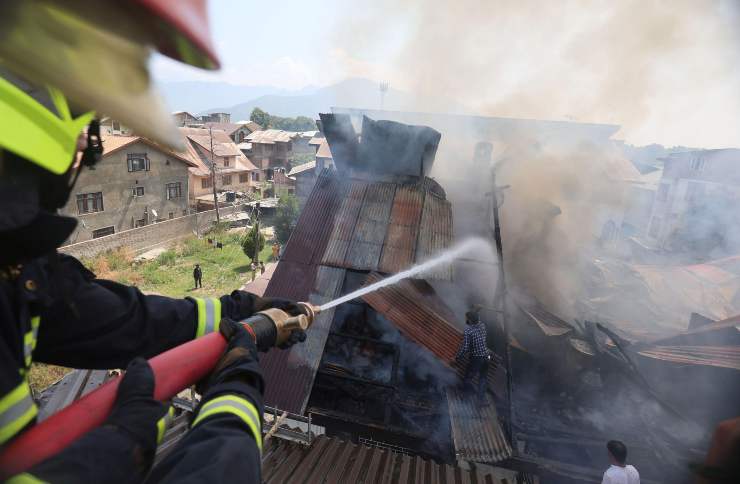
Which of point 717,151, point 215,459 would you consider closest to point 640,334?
point 215,459

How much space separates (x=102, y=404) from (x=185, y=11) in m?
1.40

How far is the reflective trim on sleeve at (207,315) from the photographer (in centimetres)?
228

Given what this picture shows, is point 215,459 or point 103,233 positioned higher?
point 215,459

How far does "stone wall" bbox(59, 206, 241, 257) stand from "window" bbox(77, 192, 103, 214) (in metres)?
Result: 2.34

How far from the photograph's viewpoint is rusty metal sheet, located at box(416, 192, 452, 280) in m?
7.76

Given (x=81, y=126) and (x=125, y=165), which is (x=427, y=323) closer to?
(x=81, y=126)

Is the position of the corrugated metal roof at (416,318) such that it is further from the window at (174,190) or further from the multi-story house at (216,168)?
the multi-story house at (216,168)

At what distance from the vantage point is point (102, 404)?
1421 mm

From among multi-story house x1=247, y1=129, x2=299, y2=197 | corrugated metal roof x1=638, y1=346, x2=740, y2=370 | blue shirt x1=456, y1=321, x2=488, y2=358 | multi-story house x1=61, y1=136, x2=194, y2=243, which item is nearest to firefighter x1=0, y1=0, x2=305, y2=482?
blue shirt x1=456, y1=321, x2=488, y2=358

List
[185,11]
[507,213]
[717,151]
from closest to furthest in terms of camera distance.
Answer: [185,11] < [507,213] < [717,151]

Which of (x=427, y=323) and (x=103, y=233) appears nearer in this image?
(x=427, y=323)

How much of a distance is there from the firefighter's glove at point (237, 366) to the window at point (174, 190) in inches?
1197

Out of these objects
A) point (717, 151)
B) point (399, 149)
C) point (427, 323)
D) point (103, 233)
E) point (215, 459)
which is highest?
point (717, 151)

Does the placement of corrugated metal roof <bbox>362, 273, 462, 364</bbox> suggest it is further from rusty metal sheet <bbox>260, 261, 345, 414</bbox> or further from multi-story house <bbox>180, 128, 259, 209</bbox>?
multi-story house <bbox>180, 128, 259, 209</bbox>
